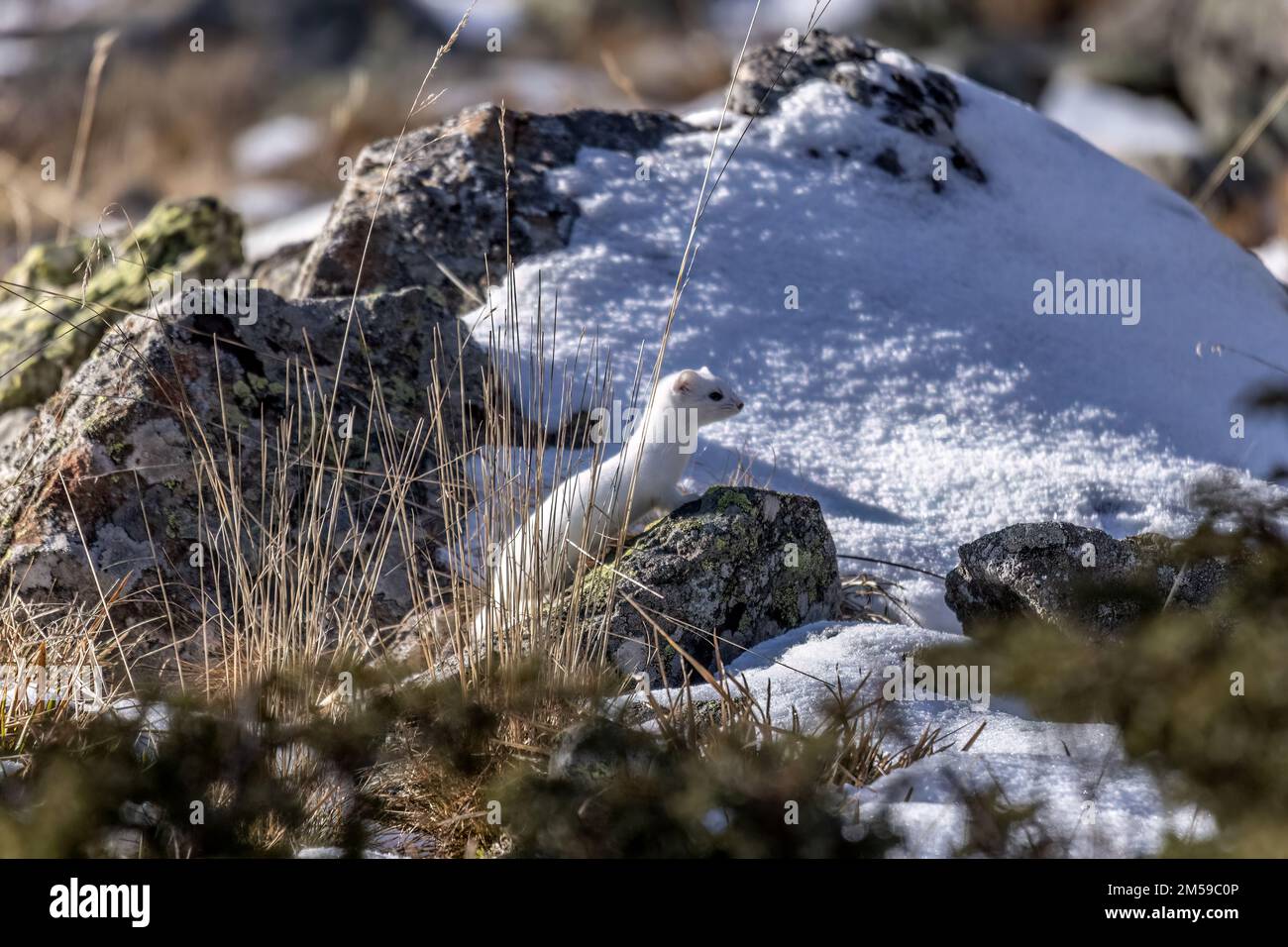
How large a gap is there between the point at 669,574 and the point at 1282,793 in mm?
1898

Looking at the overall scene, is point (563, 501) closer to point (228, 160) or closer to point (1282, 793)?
point (1282, 793)

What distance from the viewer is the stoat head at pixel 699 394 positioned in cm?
371

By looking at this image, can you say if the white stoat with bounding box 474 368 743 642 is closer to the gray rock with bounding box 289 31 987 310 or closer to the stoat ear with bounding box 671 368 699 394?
the stoat ear with bounding box 671 368 699 394

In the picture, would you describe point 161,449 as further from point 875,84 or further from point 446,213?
point 875,84

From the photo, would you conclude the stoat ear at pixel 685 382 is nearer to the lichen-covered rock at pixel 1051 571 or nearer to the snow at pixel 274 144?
the lichen-covered rock at pixel 1051 571

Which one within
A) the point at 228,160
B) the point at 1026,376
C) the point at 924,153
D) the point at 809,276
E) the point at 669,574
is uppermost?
the point at 228,160

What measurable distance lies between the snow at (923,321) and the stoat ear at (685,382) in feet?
2.44

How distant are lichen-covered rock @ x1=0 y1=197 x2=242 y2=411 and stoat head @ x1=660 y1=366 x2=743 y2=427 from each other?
8.61 feet

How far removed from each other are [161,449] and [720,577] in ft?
5.55

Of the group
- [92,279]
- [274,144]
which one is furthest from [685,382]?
[274,144]

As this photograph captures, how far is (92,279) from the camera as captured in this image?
5812mm

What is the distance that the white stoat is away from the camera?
3027 millimetres
